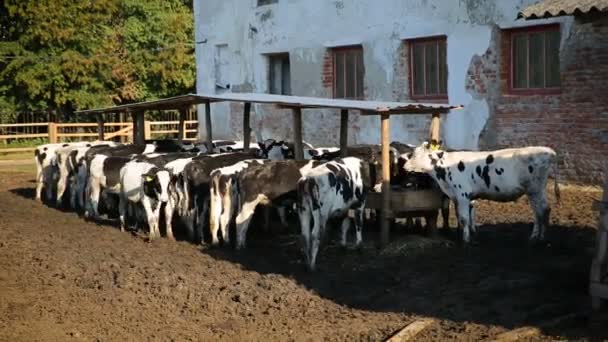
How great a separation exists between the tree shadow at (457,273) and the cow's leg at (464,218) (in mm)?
171

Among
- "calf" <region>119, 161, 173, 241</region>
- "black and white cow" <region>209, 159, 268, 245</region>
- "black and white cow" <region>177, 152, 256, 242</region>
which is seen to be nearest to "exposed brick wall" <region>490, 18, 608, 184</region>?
"black and white cow" <region>177, 152, 256, 242</region>

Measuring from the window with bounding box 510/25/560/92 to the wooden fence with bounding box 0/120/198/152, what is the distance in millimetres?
17183

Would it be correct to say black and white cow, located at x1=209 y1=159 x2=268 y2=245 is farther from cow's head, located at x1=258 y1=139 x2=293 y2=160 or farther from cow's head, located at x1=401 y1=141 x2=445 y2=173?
cow's head, located at x1=258 y1=139 x2=293 y2=160

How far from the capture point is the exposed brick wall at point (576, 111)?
17.2 m

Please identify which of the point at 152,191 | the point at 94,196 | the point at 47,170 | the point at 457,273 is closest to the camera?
the point at 457,273

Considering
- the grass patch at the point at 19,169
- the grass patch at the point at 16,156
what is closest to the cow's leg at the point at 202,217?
the grass patch at the point at 19,169

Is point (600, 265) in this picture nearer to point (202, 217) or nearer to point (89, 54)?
point (202, 217)

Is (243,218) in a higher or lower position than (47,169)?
lower

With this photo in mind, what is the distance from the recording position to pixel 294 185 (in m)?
13.4

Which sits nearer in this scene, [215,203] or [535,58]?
[215,203]

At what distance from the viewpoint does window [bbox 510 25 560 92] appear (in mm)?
18297

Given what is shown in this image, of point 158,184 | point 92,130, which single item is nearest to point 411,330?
point 158,184

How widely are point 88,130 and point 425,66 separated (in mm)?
24262

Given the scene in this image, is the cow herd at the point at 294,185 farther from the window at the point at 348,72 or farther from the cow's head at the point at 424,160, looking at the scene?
the window at the point at 348,72
